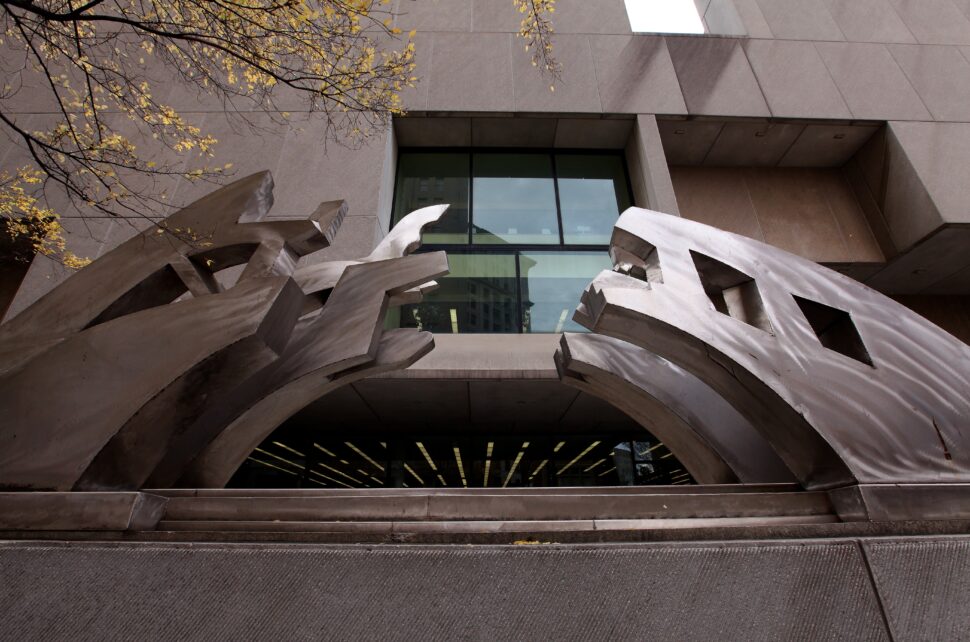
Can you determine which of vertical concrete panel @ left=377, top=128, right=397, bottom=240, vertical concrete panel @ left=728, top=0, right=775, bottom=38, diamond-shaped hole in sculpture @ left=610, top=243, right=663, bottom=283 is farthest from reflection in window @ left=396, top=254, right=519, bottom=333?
vertical concrete panel @ left=728, top=0, right=775, bottom=38

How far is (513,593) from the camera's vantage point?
1.58 m

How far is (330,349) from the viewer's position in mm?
2912

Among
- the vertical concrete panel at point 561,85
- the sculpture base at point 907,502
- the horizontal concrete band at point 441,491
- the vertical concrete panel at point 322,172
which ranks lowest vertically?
the sculpture base at point 907,502

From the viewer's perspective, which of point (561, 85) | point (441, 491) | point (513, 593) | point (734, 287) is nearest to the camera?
point (513, 593)

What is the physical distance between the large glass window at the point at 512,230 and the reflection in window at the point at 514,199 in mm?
22

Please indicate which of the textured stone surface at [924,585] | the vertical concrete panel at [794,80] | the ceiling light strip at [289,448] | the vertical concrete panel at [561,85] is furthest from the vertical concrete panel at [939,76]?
the ceiling light strip at [289,448]

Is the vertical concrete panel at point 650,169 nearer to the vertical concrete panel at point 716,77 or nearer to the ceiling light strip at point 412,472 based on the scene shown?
the vertical concrete panel at point 716,77

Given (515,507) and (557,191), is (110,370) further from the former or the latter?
(557,191)

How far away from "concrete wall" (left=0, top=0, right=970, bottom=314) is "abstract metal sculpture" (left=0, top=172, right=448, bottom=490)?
18.6ft

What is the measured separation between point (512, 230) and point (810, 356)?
768 cm

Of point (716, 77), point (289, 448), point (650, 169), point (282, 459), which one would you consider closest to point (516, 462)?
point (289, 448)

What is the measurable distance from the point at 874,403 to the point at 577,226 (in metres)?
7.94

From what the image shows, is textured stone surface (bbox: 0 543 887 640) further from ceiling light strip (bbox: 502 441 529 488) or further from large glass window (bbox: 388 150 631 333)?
ceiling light strip (bbox: 502 441 529 488)

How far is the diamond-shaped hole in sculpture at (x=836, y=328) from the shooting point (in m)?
2.58
